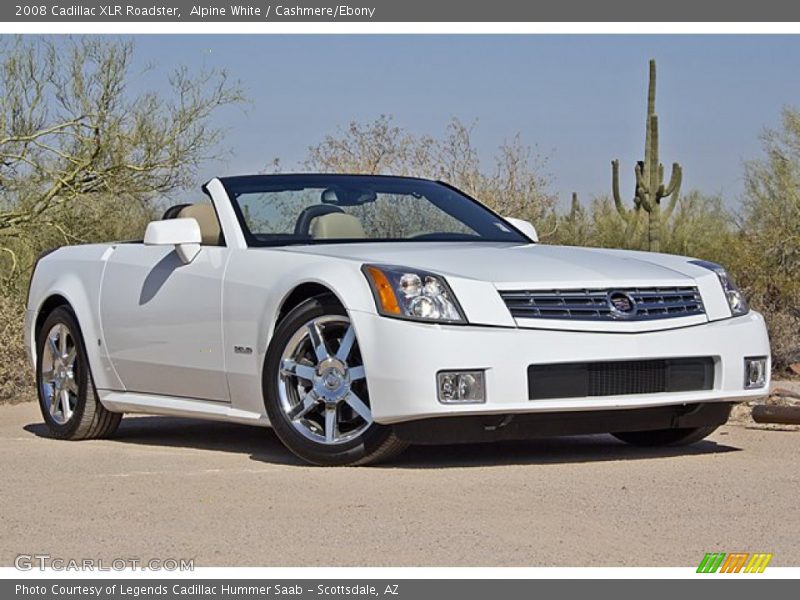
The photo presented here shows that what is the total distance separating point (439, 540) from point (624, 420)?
2311mm

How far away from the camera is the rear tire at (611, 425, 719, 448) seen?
8578 millimetres

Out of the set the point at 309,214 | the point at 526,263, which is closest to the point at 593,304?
the point at 526,263

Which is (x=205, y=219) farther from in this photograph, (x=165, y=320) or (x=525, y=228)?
(x=525, y=228)

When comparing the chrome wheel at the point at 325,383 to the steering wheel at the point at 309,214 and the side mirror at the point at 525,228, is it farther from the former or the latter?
the side mirror at the point at 525,228

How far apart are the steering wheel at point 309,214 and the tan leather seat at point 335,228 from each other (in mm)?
35

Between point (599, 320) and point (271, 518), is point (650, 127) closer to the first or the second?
point (599, 320)

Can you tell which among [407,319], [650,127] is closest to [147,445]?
[407,319]

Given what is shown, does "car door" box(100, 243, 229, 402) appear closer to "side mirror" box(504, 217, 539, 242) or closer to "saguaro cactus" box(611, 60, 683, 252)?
"side mirror" box(504, 217, 539, 242)

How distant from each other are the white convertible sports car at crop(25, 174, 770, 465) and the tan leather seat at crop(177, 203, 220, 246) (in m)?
0.01

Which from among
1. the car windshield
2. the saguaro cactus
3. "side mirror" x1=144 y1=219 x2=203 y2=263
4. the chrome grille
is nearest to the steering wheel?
the car windshield

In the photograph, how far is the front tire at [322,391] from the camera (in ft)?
25.1

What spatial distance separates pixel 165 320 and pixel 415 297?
2006mm

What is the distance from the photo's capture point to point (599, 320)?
7547mm

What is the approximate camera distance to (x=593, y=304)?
7594 millimetres
